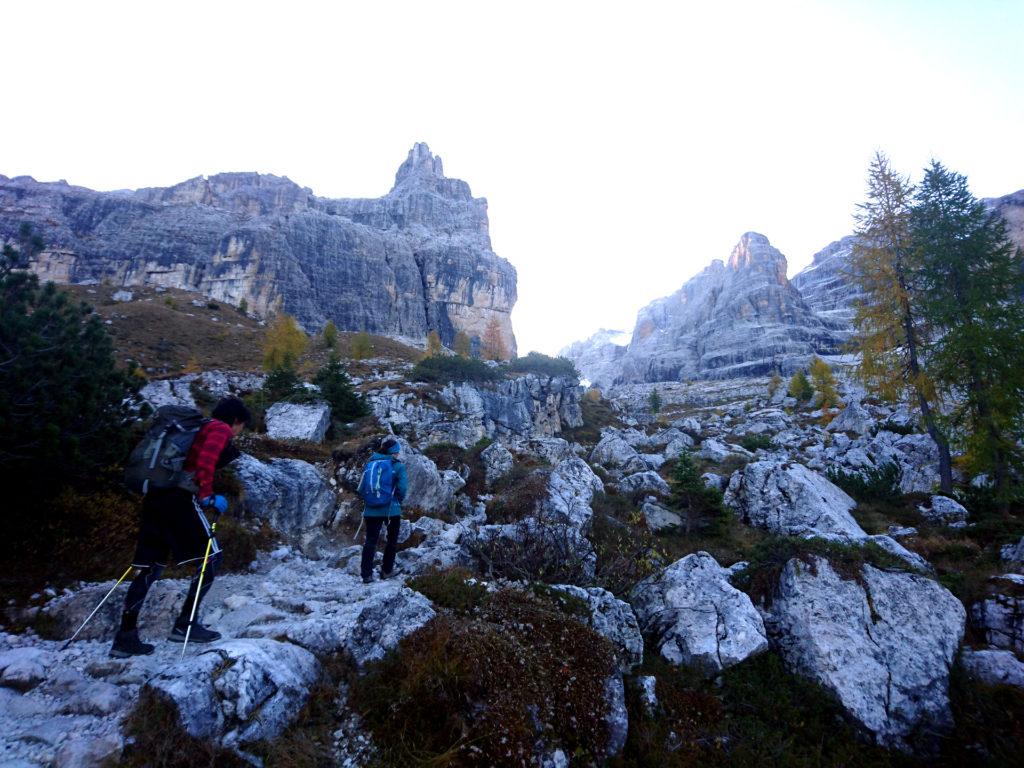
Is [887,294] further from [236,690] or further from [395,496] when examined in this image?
[236,690]

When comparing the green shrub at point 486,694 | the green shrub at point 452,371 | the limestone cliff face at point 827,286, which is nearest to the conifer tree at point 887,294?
the green shrub at point 486,694

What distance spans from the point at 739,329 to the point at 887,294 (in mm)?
105416

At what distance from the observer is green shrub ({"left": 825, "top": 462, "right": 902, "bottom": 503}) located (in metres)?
16.3

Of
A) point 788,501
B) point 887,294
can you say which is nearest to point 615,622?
point 788,501

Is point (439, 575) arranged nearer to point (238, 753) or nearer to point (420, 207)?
point (238, 753)

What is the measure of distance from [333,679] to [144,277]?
123 meters

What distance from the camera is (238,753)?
139 inches

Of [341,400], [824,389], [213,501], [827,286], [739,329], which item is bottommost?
[213,501]

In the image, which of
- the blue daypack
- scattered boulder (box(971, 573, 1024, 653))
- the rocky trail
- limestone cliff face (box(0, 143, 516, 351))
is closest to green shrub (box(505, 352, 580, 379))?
the rocky trail

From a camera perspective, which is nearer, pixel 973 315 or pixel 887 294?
pixel 973 315

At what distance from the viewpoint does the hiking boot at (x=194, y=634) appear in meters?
4.91

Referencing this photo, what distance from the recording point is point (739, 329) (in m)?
116

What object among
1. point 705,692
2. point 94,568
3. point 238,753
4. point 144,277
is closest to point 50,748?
point 238,753

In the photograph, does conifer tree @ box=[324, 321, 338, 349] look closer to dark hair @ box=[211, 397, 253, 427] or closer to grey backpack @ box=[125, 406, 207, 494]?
dark hair @ box=[211, 397, 253, 427]
